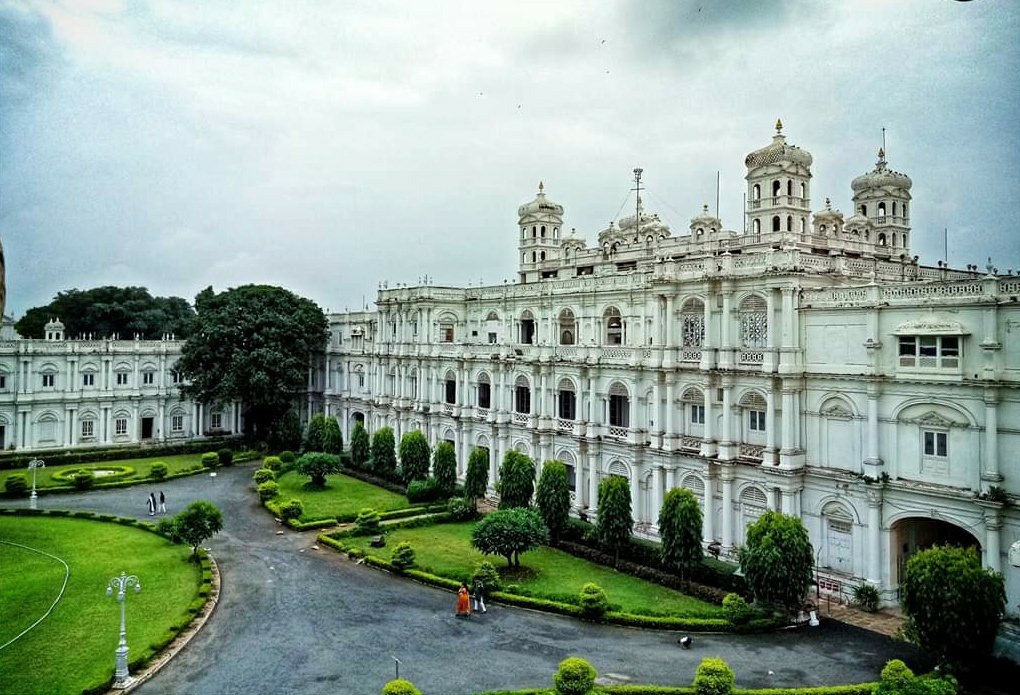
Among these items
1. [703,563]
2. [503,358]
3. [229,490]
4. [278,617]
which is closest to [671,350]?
[703,563]

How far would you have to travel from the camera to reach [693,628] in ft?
82.5

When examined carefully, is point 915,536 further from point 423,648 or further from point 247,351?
point 247,351

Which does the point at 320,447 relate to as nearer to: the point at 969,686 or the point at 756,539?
the point at 756,539

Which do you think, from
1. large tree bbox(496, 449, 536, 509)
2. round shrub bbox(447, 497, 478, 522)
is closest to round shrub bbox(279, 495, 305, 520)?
round shrub bbox(447, 497, 478, 522)

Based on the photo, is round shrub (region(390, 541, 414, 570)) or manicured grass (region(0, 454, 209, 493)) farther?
manicured grass (region(0, 454, 209, 493))

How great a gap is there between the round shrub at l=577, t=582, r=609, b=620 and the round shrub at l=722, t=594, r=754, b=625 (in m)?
4.05

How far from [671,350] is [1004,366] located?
13.5m

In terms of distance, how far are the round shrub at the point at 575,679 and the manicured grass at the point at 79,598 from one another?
12927 mm

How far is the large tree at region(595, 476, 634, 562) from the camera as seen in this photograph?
102 ft

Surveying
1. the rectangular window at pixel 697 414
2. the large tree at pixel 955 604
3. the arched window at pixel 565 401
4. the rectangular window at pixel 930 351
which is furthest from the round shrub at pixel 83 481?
the rectangular window at pixel 930 351

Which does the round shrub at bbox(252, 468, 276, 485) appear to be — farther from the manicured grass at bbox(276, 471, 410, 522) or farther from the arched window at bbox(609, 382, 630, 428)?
the arched window at bbox(609, 382, 630, 428)

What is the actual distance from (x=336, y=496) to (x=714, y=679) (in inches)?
1198

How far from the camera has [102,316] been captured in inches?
3369

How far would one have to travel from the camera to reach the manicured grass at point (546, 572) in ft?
89.8
